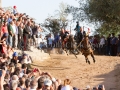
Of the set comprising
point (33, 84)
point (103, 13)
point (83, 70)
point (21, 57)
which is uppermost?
point (103, 13)

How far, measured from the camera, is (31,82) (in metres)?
10.3

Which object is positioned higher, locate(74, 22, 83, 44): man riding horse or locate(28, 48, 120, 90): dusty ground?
locate(74, 22, 83, 44): man riding horse

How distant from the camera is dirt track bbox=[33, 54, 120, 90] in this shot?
22172 millimetres

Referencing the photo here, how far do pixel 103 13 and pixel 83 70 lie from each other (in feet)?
36.3

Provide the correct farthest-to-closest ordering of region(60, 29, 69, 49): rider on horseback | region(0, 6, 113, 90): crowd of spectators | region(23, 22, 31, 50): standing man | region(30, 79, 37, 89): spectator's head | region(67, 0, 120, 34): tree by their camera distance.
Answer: region(67, 0, 120, 34): tree, region(60, 29, 69, 49): rider on horseback, region(23, 22, 31, 50): standing man, region(0, 6, 113, 90): crowd of spectators, region(30, 79, 37, 89): spectator's head

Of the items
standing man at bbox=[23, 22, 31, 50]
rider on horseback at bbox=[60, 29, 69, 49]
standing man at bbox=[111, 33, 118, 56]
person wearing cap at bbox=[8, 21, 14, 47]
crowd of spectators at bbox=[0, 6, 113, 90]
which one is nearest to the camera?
crowd of spectators at bbox=[0, 6, 113, 90]

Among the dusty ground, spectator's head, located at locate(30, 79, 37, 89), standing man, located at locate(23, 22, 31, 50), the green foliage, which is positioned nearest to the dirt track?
the dusty ground

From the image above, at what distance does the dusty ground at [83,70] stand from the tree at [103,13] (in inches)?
265

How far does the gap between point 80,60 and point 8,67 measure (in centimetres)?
1568

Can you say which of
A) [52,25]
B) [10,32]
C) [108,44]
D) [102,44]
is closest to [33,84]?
[10,32]

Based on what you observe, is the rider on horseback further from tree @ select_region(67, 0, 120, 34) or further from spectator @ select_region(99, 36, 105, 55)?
tree @ select_region(67, 0, 120, 34)

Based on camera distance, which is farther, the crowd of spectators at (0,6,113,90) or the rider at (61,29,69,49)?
the rider at (61,29,69,49)

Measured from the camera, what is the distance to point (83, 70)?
25.5 m

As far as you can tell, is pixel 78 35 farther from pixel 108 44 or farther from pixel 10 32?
pixel 10 32
